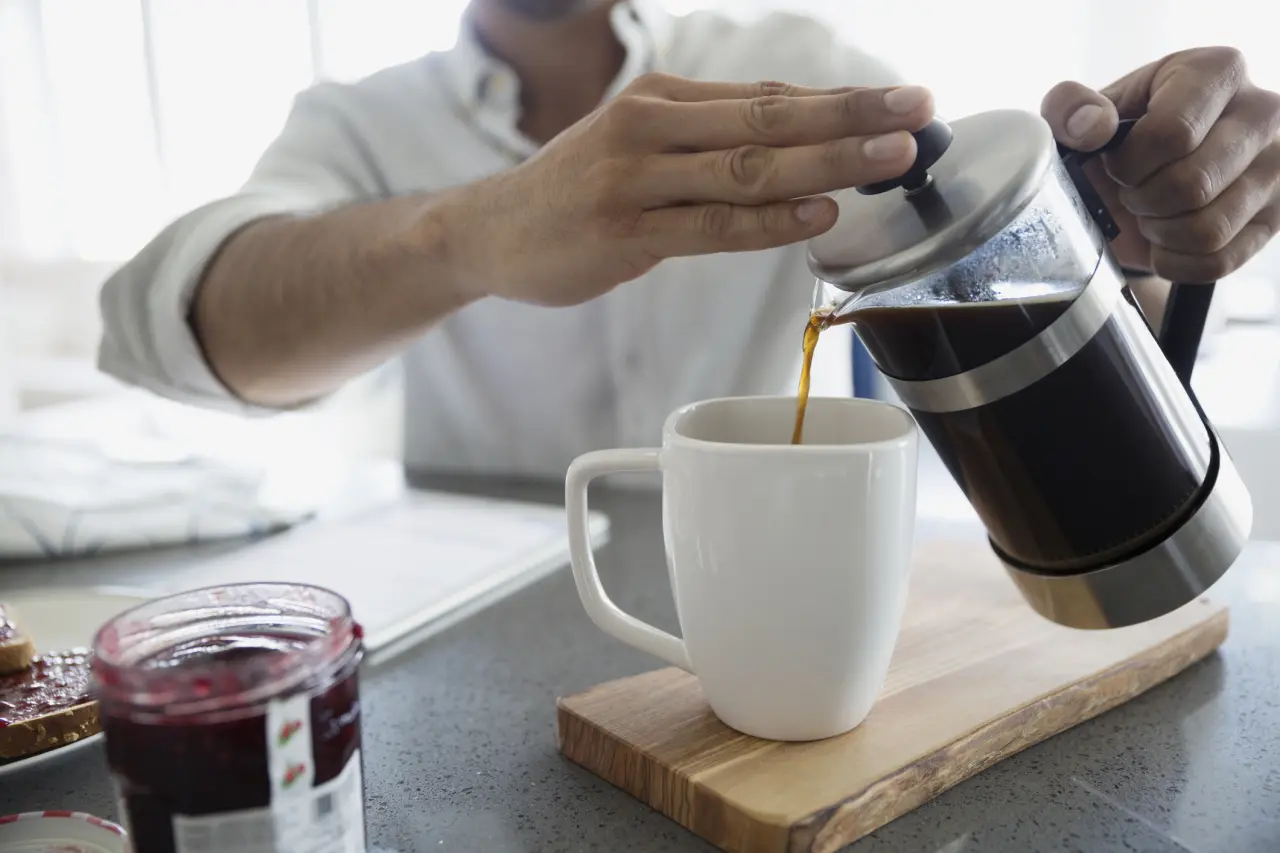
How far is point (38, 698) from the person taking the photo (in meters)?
0.49

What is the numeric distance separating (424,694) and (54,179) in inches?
128

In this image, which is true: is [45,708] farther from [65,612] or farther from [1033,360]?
[1033,360]

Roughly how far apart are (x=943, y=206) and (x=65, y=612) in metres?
0.61

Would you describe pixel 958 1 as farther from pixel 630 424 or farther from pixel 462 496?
pixel 462 496

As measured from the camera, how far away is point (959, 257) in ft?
1.38

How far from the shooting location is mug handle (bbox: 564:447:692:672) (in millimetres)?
496

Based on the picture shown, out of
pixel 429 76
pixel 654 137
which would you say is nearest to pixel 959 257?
pixel 654 137

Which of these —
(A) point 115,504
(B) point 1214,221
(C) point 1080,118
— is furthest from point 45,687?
(B) point 1214,221

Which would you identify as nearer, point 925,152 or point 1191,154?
point 925,152

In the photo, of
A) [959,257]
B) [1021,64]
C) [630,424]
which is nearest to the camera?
[959,257]

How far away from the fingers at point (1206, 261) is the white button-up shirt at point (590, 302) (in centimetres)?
65

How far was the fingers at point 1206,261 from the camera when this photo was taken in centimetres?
65

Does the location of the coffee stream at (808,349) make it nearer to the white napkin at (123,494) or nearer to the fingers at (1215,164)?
the fingers at (1215,164)

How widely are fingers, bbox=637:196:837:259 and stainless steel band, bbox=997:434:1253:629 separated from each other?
0.23 meters
